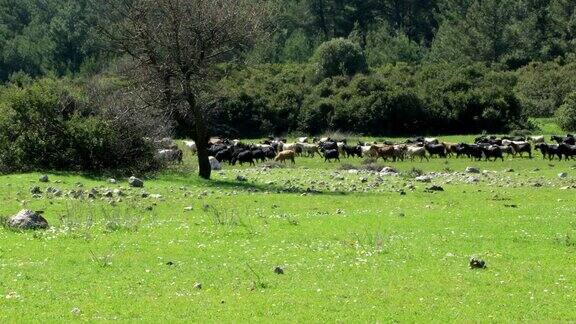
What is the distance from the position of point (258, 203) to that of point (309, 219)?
17.4 feet

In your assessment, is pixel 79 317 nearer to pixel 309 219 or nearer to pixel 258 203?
pixel 309 219

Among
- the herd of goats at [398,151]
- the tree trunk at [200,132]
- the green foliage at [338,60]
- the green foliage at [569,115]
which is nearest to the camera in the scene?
the tree trunk at [200,132]

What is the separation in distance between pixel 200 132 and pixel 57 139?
6040mm

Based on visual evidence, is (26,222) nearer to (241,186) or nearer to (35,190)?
(35,190)

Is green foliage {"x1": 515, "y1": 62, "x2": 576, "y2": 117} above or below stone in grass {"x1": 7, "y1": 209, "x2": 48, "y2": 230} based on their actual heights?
above

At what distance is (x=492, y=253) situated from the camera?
15922 mm

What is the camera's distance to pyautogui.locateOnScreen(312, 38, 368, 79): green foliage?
95.1 m

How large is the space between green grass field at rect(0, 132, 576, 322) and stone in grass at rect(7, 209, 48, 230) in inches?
15.3

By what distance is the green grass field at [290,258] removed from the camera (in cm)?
1173

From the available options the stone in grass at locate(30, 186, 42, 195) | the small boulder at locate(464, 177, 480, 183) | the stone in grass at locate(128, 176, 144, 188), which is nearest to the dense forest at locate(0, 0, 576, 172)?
the stone in grass at locate(128, 176, 144, 188)

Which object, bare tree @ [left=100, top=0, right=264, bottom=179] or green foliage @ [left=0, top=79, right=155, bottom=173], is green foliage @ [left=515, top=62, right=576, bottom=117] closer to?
bare tree @ [left=100, top=0, right=264, bottom=179]

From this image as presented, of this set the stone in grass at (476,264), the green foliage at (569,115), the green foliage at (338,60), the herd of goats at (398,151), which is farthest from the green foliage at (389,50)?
the stone in grass at (476,264)

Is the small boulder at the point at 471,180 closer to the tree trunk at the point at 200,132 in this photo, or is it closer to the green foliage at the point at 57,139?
the tree trunk at the point at 200,132

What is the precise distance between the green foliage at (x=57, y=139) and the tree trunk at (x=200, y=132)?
2.39 metres
